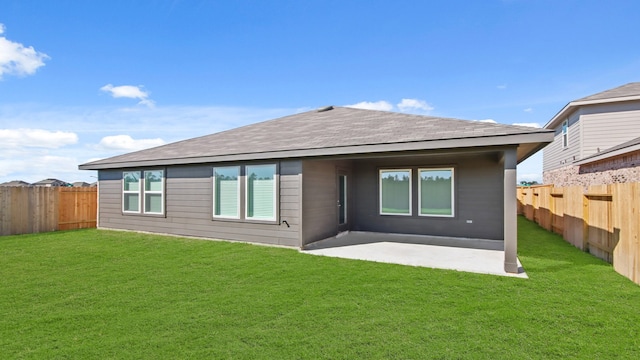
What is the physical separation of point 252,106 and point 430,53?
9575 mm

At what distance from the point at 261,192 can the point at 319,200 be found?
153cm

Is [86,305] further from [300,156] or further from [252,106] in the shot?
[252,106]

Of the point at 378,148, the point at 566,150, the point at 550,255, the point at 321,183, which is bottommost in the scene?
the point at 550,255

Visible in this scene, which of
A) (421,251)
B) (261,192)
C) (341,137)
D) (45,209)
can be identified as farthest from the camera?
(45,209)

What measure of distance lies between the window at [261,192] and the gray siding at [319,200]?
86cm

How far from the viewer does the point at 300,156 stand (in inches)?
274

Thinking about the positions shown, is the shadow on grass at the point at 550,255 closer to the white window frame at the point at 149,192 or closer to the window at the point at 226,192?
the window at the point at 226,192

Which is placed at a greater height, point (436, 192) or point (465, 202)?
point (436, 192)

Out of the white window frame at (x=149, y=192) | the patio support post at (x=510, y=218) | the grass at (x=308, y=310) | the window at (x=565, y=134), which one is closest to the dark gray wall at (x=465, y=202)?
the grass at (x=308, y=310)

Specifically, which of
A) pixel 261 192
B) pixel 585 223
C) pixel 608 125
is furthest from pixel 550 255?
pixel 608 125

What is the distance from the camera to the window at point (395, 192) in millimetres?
8914

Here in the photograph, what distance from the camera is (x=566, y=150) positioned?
13.8 m

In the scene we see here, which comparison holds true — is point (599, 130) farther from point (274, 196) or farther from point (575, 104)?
point (274, 196)

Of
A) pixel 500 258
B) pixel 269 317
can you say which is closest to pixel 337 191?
pixel 500 258
